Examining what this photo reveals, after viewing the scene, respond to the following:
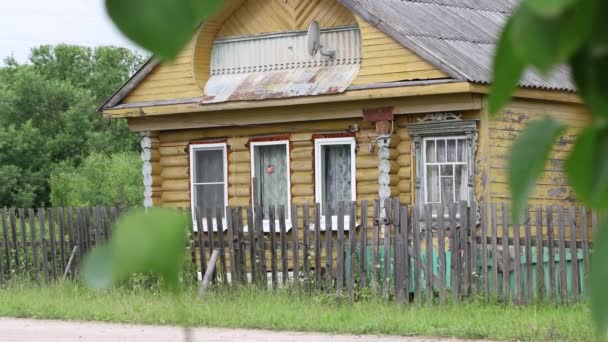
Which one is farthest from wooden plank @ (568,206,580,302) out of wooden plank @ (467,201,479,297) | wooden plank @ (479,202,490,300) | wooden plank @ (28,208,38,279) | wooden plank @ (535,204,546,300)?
wooden plank @ (28,208,38,279)

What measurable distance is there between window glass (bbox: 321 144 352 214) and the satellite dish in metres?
1.40

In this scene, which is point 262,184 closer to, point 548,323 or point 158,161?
point 158,161

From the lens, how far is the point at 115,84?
220ft

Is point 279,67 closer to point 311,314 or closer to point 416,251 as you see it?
point 416,251

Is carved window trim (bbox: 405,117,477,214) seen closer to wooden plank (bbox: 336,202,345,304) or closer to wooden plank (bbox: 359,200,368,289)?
wooden plank (bbox: 359,200,368,289)

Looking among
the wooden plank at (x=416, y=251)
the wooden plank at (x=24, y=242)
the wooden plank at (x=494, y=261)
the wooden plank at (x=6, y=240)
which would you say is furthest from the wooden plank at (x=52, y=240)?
the wooden plank at (x=494, y=261)

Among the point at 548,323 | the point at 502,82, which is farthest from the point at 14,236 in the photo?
the point at 502,82

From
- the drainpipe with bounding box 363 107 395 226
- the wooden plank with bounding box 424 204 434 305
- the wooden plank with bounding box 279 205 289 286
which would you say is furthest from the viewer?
the drainpipe with bounding box 363 107 395 226

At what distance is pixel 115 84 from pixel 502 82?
221 feet

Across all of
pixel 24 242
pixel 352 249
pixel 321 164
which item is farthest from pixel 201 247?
pixel 24 242

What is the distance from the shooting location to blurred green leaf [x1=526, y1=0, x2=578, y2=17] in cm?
51

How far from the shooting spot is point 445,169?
53.1 ft

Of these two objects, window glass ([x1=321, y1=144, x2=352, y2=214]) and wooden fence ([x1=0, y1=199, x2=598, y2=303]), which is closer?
wooden fence ([x1=0, y1=199, x2=598, y2=303])

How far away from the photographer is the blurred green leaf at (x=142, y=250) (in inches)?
20.3
